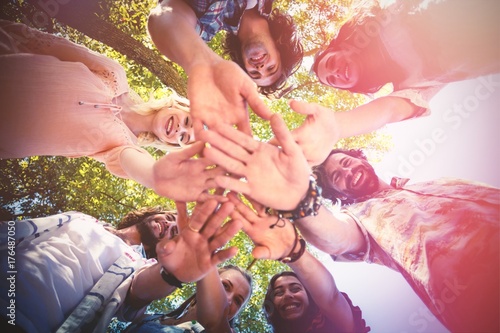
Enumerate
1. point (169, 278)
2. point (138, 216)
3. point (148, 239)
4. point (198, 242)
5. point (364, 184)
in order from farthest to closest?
point (138, 216), point (148, 239), point (364, 184), point (169, 278), point (198, 242)

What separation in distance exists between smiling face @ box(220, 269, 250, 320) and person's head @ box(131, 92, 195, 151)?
1200mm

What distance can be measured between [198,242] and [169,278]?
335mm

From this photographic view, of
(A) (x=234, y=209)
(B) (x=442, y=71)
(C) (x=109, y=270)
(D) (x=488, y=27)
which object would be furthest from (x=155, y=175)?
(D) (x=488, y=27)

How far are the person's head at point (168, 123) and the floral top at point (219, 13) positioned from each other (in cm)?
63

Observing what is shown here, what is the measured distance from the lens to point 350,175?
2.54 m

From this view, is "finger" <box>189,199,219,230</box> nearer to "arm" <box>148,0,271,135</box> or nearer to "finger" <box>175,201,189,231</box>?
"finger" <box>175,201,189,231</box>

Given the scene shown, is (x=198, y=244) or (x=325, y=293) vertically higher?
(x=198, y=244)

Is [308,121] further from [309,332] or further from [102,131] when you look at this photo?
[309,332]

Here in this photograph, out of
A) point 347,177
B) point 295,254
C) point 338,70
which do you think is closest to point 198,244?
point 295,254

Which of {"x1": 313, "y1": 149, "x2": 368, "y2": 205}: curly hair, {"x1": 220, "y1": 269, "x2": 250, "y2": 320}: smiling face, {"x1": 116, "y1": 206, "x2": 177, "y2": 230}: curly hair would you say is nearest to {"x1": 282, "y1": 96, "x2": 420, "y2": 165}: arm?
{"x1": 313, "y1": 149, "x2": 368, "y2": 205}: curly hair

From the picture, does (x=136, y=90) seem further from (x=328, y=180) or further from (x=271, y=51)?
(x=328, y=180)

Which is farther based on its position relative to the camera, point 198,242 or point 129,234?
point 129,234

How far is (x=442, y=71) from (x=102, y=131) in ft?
8.09

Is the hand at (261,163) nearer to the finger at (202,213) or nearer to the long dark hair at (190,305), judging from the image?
the finger at (202,213)
